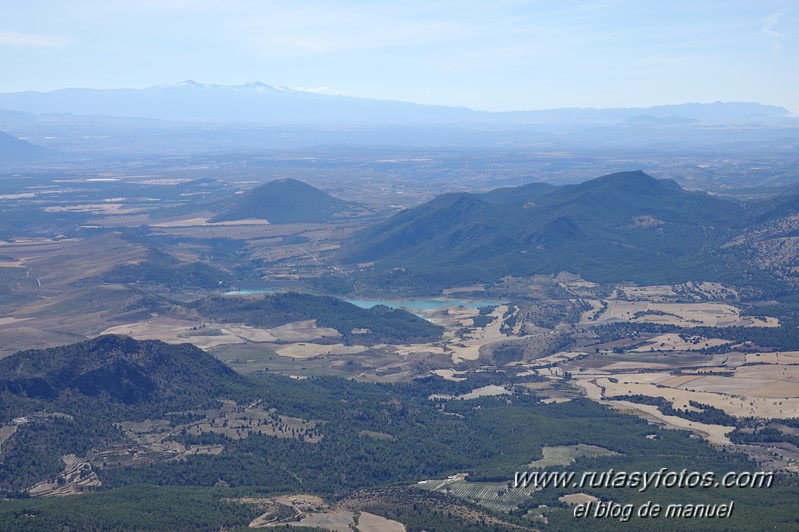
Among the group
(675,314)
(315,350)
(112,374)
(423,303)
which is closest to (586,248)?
(423,303)

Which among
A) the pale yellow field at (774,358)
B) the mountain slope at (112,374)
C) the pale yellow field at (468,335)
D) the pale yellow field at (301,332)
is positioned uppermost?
the mountain slope at (112,374)

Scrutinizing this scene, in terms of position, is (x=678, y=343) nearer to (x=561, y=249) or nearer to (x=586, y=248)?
(x=561, y=249)

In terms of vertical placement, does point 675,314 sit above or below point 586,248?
below

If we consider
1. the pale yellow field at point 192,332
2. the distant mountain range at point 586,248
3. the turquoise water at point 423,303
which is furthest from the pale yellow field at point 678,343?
the pale yellow field at point 192,332

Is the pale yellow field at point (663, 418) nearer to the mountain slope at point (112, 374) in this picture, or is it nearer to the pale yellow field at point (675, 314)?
the pale yellow field at point (675, 314)

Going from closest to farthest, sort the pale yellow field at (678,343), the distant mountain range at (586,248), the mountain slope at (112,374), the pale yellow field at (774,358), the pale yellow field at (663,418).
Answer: the pale yellow field at (663,418) → the mountain slope at (112,374) → the pale yellow field at (774,358) → the pale yellow field at (678,343) → the distant mountain range at (586,248)

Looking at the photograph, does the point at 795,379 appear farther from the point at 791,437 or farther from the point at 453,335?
the point at 453,335

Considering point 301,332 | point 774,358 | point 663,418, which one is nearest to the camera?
point 663,418

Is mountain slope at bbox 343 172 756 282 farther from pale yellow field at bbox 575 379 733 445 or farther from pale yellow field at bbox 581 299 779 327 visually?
pale yellow field at bbox 575 379 733 445

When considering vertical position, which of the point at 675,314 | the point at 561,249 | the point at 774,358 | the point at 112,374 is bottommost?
the point at 774,358

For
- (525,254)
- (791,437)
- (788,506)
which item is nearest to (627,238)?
(525,254)

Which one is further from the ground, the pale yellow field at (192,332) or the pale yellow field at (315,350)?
the pale yellow field at (192,332)
